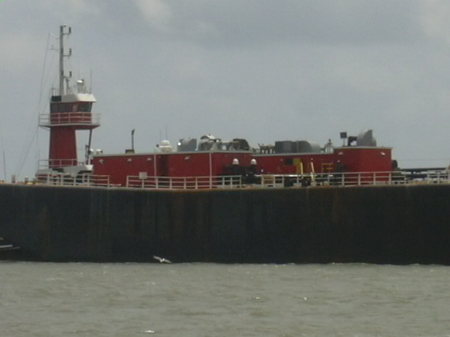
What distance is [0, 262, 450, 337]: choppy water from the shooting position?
3856 cm

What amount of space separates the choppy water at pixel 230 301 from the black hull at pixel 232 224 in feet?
4.48

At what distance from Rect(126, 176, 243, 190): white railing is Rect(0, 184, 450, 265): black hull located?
4.85ft

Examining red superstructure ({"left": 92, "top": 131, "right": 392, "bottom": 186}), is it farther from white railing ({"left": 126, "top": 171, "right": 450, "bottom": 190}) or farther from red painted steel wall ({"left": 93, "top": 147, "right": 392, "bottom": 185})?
white railing ({"left": 126, "top": 171, "right": 450, "bottom": 190})

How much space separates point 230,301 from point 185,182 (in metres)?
17.9

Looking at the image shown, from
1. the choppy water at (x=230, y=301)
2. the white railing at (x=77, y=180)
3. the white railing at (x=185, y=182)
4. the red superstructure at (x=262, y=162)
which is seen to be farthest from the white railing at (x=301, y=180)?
the choppy water at (x=230, y=301)

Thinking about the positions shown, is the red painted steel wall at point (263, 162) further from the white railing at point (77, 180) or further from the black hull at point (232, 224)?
the black hull at point (232, 224)

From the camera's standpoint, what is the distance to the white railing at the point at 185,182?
6141 centimetres

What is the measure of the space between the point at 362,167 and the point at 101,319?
23.1 meters

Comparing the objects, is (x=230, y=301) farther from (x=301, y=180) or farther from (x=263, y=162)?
(x=263, y=162)

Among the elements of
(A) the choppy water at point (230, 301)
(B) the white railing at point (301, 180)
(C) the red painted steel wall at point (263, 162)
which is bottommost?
(A) the choppy water at point (230, 301)

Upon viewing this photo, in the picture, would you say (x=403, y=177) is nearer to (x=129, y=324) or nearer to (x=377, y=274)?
(x=377, y=274)

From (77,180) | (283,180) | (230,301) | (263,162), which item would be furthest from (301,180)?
(230,301)

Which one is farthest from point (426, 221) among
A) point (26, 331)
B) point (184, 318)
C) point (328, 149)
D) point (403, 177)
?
point (26, 331)

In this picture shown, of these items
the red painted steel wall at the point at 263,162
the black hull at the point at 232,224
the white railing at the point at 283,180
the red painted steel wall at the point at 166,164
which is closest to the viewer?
the black hull at the point at 232,224
